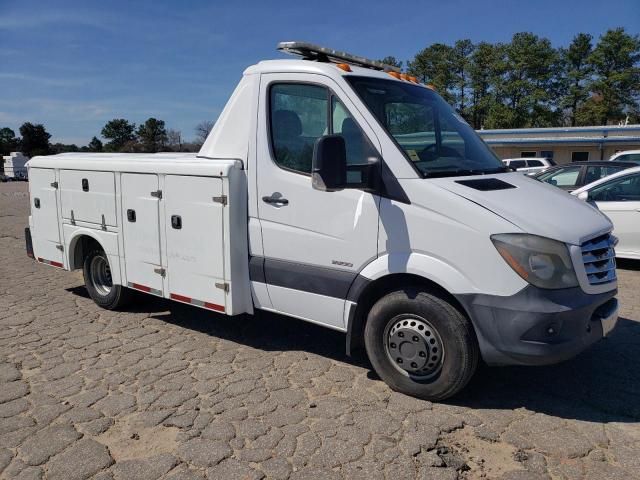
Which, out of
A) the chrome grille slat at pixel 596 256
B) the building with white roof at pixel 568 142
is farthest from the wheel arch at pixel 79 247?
the building with white roof at pixel 568 142

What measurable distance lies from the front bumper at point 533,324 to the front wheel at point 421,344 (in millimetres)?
138

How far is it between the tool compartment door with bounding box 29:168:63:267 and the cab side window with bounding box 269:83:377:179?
3.27 meters

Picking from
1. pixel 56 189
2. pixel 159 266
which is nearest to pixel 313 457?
pixel 159 266

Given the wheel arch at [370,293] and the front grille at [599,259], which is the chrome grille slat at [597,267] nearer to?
the front grille at [599,259]

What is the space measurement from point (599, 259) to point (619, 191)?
5.60m

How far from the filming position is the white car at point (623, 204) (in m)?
8.10

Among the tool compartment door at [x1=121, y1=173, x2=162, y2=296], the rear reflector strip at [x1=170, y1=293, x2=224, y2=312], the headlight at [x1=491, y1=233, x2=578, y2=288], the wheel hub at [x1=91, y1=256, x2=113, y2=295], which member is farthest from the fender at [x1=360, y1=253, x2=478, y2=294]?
the wheel hub at [x1=91, y1=256, x2=113, y2=295]

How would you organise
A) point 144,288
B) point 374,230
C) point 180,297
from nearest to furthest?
point 374,230
point 180,297
point 144,288

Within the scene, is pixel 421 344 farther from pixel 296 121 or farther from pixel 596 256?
pixel 296 121

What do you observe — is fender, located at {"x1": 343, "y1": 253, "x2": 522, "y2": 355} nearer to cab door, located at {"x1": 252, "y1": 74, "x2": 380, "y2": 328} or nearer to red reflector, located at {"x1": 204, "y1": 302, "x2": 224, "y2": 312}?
cab door, located at {"x1": 252, "y1": 74, "x2": 380, "y2": 328}

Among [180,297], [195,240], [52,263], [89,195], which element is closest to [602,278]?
[195,240]

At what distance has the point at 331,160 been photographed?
3703 mm

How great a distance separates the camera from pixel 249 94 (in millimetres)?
4629

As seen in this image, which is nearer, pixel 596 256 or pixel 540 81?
pixel 596 256
